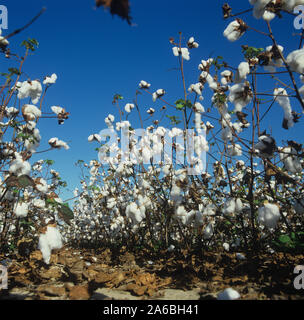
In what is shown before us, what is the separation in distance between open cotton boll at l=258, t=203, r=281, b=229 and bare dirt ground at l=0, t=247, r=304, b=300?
59cm

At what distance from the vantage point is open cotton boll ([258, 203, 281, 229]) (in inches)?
68.4

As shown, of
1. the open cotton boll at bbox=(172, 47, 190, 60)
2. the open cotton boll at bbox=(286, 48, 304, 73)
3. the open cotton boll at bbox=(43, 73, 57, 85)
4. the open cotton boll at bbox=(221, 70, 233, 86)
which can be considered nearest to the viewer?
the open cotton boll at bbox=(286, 48, 304, 73)

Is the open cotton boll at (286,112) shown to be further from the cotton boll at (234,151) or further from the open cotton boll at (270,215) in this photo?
the cotton boll at (234,151)

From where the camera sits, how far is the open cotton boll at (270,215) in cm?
174

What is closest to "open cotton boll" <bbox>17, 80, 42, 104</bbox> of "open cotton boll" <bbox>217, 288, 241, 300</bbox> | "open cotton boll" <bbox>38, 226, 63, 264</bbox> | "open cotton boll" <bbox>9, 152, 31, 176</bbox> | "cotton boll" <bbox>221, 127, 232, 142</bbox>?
"open cotton boll" <bbox>9, 152, 31, 176</bbox>

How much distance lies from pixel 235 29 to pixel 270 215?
1475 millimetres

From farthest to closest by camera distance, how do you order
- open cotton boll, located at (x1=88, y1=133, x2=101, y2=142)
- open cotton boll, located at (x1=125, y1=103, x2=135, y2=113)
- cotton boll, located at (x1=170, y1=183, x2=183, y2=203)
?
1. open cotton boll, located at (x1=125, y1=103, x2=135, y2=113)
2. open cotton boll, located at (x1=88, y1=133, x2=101, y2=142)
3. cotton boll, located at (x1=170, y1=183, x2=183, y2=203)

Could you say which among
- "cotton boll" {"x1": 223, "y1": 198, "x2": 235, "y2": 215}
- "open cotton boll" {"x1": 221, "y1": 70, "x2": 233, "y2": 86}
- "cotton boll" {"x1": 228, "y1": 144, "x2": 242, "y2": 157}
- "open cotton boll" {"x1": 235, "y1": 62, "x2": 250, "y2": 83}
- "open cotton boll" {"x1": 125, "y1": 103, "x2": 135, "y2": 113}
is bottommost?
"cotton boll" {"x1": 223, "y1": 198, "x2": 235, "y2": 215}

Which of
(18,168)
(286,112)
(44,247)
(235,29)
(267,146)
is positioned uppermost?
(235,29)

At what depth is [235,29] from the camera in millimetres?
1845

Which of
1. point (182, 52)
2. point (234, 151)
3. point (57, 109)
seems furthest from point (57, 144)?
point (182, 52)

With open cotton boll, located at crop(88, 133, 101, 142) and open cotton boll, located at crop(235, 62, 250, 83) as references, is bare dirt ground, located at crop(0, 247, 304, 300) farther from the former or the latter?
open cotton boll, located at crop(88, 133, 101, 142)

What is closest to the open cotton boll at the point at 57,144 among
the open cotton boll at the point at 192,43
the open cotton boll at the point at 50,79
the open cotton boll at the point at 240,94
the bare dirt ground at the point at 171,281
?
the open cotton boll at the point at 50,79

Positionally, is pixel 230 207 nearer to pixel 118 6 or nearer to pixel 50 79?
pixel 118 6
